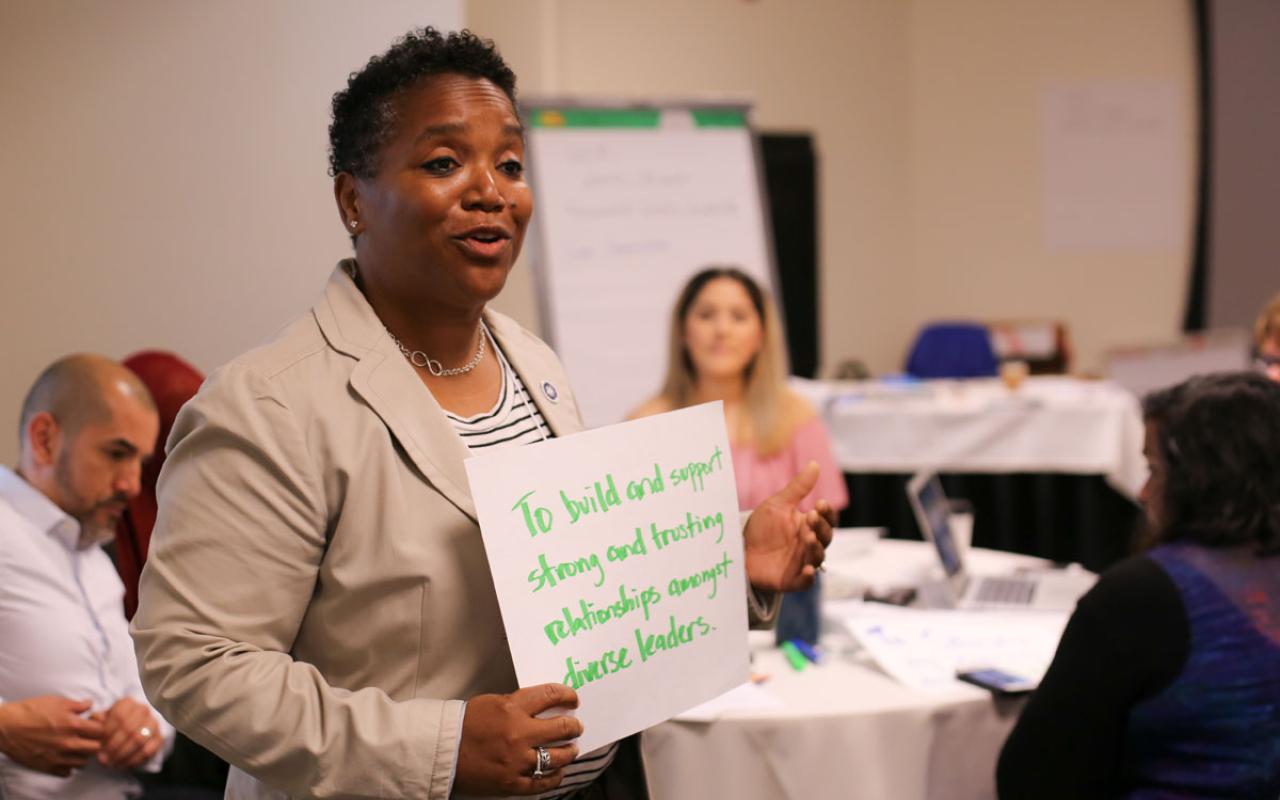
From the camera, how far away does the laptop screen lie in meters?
2.38

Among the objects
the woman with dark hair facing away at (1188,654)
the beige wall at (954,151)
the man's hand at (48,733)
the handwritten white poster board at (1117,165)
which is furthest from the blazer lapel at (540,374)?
the handwritten white poster board at (1117,165)

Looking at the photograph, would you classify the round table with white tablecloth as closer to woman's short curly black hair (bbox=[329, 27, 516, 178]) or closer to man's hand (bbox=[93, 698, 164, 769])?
man's hand (bbox=[93, 698, 164, 769])

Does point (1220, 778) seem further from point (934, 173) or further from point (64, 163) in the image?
point (934, 173)

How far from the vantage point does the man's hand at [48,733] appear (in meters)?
1.73

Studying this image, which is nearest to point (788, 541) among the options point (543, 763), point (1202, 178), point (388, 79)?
point (543, 763)

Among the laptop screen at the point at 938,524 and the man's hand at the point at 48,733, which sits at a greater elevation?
the laptop screen at the point at 938,524

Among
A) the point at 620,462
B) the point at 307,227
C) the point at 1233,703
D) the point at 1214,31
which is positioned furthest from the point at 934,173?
the point at 620,462

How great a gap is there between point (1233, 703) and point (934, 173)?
6.24 metres

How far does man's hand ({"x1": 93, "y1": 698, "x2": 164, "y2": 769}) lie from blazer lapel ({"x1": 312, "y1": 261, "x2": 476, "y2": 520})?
1.09 m

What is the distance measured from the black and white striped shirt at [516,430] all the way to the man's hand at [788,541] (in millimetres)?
266

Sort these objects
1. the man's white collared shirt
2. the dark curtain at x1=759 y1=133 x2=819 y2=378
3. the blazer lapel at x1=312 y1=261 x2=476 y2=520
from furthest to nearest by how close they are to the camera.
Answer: the dark curtain at x1=759 y1=133 x2=819 y2=378
the man's white collared shirt
the blazer lapel at x1=312 y1=261 x2=476 y2=520

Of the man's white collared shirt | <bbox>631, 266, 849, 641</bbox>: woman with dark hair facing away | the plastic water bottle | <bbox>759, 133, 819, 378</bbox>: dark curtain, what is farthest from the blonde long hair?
<bbox>759, 133, 819, 378</bbox>: dark curtain

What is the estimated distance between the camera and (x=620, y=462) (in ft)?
3.72

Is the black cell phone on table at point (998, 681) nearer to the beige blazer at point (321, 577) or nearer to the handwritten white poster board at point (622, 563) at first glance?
the handwritten white poster board at point (622, 563)
